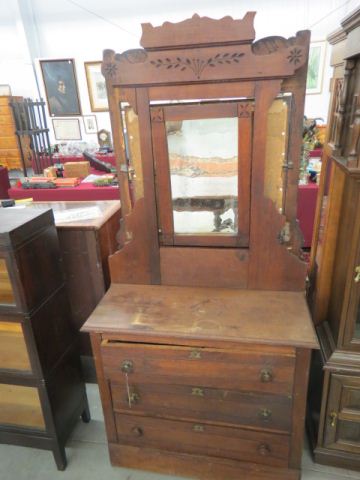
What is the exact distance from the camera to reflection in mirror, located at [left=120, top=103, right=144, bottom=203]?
124cm

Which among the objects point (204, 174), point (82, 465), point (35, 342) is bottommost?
point (82, 465)

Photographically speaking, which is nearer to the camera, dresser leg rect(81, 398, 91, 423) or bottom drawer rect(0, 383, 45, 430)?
bottom drawer rect(0, 383, 45, 430)

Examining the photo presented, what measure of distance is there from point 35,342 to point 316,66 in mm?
5842

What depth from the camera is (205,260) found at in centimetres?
136

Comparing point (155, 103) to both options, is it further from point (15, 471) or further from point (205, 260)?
point (15, 471)

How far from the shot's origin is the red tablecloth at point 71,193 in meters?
3.20

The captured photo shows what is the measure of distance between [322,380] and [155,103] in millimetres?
1219

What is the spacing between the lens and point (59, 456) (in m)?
1.48

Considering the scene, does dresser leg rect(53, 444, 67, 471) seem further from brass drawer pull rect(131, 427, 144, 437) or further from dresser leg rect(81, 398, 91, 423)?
brass drawer pull rect(131, 427, 144, 437)

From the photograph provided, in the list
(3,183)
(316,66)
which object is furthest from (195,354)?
(316,66)

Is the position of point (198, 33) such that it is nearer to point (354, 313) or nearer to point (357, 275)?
point (357, 275)

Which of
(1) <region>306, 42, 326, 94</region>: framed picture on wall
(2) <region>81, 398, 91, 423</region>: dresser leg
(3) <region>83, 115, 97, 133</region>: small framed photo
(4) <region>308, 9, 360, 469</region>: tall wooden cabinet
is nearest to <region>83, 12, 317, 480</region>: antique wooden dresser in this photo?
(4) <region>308, 9, 360, 469</region>: tall wooden cabinet

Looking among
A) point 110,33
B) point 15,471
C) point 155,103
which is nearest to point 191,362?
point 155,103

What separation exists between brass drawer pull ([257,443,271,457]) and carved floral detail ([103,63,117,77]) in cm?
143
